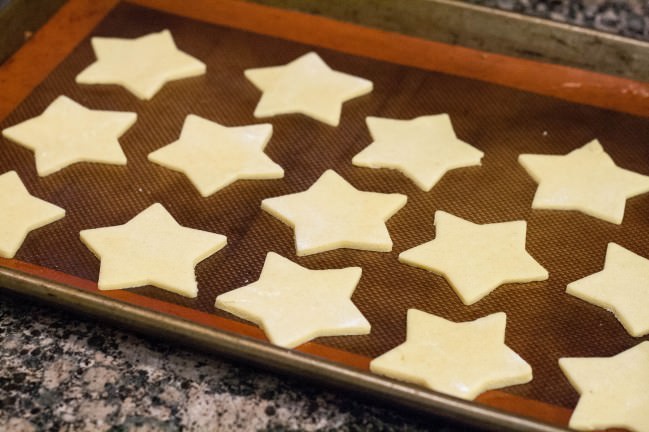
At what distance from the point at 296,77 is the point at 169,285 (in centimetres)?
69

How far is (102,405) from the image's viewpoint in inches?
48.4

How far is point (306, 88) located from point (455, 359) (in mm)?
817

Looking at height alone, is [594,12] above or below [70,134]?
above

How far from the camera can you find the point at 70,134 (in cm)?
170

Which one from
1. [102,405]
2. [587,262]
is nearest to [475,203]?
[587,262]

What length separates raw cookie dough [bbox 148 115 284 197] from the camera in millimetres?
1619

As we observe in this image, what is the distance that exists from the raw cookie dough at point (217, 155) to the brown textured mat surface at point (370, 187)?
2 cm

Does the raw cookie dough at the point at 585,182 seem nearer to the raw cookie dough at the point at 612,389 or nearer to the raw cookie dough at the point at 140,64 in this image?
the raw cookie dough at the point at 612,389

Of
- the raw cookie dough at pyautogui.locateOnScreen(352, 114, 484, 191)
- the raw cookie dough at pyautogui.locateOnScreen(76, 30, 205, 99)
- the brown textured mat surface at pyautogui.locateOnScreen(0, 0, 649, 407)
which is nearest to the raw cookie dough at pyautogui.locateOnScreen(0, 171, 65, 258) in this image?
the brown textured mat surface at pyautogui.locateOnScreen(0, 0, 649, 407)

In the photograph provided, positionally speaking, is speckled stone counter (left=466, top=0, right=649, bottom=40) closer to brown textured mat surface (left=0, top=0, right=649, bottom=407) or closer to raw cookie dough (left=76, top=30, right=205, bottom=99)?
brown textured mat surface (left=0, top=0, right=649, bottom=407)

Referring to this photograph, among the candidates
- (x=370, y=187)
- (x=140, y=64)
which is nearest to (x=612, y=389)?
(x=370, y=187)

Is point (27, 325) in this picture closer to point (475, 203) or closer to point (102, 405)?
point (102, 405)

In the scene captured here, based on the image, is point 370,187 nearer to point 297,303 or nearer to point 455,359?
point 297,303

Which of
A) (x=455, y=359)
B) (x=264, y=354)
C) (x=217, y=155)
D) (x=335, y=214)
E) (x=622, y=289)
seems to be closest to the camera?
(x=264, y=354)
